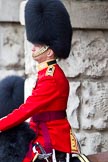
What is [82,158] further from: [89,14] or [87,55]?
[89,14]

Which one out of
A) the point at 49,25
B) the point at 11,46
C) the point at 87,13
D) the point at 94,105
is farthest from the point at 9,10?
the point at 49,25

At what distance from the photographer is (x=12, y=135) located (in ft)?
7.63

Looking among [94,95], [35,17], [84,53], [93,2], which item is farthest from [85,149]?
[35,17]

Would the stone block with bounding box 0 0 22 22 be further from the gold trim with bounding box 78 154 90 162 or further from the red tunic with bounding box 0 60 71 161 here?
the gold trim with bounding box 78 154 90 162

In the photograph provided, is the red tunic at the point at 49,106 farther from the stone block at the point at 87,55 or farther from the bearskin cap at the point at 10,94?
the stone block at the point at 87,55

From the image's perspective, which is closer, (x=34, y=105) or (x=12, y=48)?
(x=34, y=105)

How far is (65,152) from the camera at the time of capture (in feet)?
7.82

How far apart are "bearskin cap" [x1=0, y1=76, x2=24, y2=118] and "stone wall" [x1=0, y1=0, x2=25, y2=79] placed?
117 cm

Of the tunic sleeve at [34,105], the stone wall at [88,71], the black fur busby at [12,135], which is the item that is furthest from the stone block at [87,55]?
the tunic sleeve at [34,105]

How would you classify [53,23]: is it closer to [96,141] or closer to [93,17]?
[93,17]

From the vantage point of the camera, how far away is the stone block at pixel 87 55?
312 cm

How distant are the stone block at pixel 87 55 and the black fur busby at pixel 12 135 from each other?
0.67 m

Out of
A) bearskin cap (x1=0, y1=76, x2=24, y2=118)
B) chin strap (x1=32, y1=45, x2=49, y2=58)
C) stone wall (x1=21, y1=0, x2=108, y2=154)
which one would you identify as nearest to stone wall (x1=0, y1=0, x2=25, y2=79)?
stone wall (x1=21, y1=0, x2=108, y2=154)

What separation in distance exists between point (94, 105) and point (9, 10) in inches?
36.2
